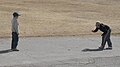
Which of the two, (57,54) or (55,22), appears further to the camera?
(55,22)

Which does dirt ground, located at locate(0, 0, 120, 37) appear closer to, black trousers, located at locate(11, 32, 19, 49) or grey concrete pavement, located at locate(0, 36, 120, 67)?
grey concrete pavement, located at locate(0, 36, 120, 67)

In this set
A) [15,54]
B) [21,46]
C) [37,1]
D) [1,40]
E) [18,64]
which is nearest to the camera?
[18,64]

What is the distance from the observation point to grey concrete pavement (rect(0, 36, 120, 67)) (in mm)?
13570

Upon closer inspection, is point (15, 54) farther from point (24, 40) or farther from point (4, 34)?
point (4, 34)

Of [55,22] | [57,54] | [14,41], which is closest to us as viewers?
[57,54]

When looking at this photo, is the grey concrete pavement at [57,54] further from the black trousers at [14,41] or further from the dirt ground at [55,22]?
the dirt ground at [55,22]

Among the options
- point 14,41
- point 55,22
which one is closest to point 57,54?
point 14,41

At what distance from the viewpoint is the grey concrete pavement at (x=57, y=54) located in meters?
13.6

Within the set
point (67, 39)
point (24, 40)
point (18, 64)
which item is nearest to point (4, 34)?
point (24, 40)

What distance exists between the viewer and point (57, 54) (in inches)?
602

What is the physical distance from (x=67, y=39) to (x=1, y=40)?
125 inches

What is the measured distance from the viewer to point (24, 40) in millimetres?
18234

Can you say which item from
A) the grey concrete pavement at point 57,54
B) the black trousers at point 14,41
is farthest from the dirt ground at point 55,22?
the black trousers at point 14,41

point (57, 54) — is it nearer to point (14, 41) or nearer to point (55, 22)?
point (14, 41)
